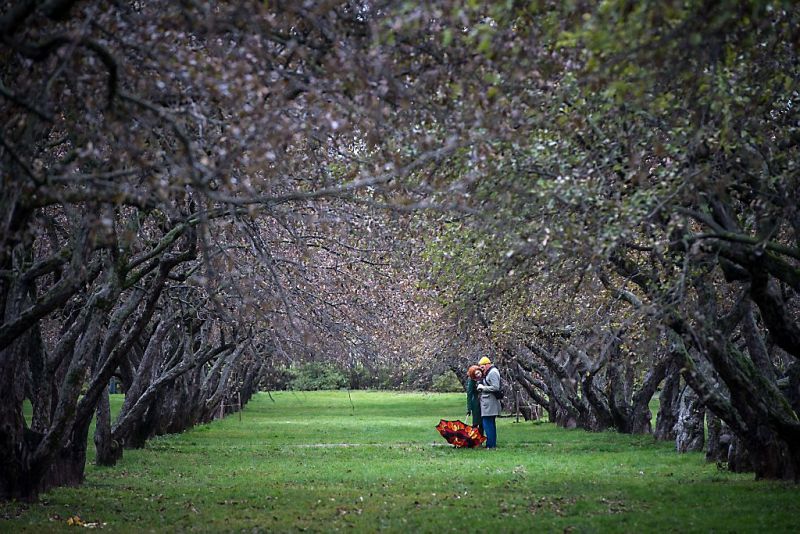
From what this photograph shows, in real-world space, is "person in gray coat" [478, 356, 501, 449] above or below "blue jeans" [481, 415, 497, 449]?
above

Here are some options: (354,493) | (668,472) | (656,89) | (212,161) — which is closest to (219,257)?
(212,161)

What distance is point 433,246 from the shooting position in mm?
14953

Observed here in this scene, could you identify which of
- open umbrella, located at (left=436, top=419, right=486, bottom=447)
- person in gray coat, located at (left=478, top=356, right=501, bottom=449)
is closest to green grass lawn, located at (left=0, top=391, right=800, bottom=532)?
A: open umbrella, located at (left=436, top=419, right=486, bottom=447)

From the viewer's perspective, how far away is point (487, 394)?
75.1 feet

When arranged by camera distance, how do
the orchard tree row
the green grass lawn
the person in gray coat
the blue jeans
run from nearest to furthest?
1. the orchard tree row
2. the green grass lawn
3. the person in gray coat
4. the blue jeans

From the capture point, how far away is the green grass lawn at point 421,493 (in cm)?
1081

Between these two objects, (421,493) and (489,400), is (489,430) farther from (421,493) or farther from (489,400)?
(421,493)

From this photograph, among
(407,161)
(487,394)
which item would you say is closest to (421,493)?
(407,161)

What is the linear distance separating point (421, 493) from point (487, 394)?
9.29 m

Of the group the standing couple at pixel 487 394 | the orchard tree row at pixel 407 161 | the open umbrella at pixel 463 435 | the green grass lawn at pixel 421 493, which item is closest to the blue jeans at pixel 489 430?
the standing couple at pixel 487 394

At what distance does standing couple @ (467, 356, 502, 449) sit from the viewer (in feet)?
75.2

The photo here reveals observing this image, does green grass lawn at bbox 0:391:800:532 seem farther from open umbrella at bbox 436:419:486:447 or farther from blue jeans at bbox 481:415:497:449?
blue jeans at bbox 481:415:497:449

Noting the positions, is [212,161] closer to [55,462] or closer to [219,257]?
[219,257]

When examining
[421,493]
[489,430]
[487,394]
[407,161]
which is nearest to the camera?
[407,161]
